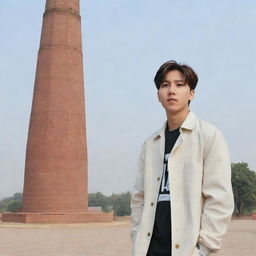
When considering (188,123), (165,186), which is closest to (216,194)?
(165,186)

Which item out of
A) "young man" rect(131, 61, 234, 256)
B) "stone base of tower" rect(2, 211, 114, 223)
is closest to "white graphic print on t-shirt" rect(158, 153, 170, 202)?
"young man" rect(131, 61, 234, 256)

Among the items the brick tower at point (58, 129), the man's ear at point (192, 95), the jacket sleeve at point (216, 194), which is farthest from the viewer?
the brick tower at point (58, 129)

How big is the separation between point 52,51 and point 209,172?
65.2 feet

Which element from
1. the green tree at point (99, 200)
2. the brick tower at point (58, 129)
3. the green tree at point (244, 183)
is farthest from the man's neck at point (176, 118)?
the green tree at point (99, 200)

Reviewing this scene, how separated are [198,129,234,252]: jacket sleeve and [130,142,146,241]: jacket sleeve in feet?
→ 1.27

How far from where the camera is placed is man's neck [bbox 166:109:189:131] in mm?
2014

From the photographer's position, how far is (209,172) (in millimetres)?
1818

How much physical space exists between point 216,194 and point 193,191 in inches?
4.0

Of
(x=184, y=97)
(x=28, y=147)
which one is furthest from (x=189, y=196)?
(x=28, y=147)

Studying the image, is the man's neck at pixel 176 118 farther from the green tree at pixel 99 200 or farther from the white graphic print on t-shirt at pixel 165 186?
the green tree at pixel 99 200

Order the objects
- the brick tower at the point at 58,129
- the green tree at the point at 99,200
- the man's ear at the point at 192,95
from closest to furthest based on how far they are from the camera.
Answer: the man's ear at the point at 192,95 → the brick tower at the point at 58,129 → the green tree at the point at 99,200

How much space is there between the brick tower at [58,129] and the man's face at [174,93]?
17501 mm

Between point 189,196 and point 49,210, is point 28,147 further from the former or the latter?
point 189,196

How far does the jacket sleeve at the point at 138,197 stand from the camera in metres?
2.01
